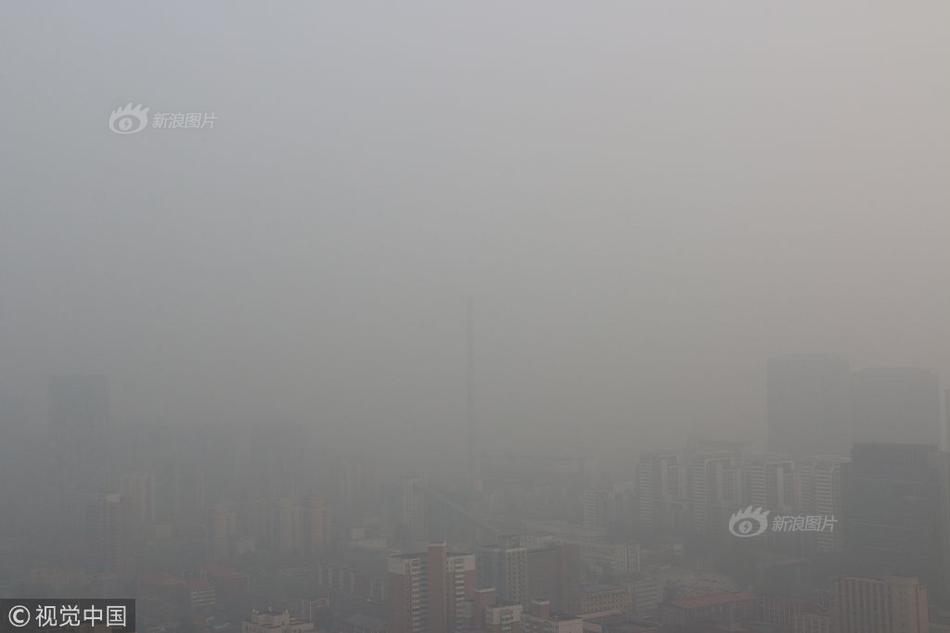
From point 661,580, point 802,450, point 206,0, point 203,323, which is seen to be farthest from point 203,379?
point 802,450

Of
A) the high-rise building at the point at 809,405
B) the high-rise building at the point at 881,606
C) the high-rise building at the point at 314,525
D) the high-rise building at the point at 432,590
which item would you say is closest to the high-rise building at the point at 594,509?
the high-rise building at the point at 432,590

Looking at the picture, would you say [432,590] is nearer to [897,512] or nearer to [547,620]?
[547,620]

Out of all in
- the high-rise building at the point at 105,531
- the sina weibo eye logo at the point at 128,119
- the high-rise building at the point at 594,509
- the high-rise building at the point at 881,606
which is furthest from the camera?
the sina weibo eye logo at the point at 128,119

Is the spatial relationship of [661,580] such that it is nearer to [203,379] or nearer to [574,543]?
[574,543]

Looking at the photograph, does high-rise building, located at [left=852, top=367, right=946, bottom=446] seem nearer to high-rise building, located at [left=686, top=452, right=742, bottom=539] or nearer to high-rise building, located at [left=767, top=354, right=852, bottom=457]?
high-rise building, located at [left=767, top=354, right=852, bottom=457]

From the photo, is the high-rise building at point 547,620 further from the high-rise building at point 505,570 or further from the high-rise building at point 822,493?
the high-rise building at point 822,493

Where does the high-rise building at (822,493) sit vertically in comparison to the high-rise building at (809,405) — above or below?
below

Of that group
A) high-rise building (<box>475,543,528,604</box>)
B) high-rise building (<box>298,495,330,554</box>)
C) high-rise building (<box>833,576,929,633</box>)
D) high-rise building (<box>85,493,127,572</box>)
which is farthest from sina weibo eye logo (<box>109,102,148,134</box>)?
high-rise building (<box>833,576,929,633</box>)
